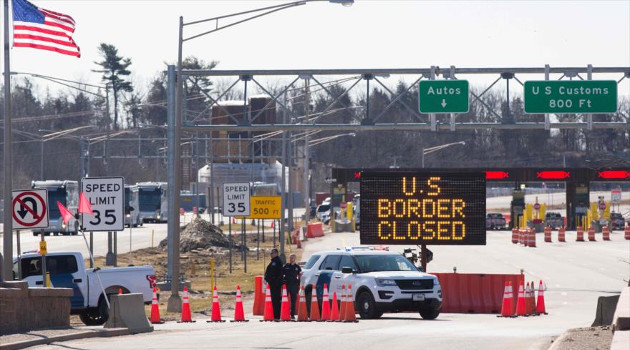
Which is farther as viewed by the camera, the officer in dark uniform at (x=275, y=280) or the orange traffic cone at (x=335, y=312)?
the officer in dark uniform at (x=275, y=280)

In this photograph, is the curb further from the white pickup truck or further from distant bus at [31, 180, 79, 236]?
distant bus at [31, 180, 79, 236]

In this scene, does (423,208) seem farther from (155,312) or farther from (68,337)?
(68,337)

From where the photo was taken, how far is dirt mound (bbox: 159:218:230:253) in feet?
206

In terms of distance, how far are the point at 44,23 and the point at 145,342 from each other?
8825 mm

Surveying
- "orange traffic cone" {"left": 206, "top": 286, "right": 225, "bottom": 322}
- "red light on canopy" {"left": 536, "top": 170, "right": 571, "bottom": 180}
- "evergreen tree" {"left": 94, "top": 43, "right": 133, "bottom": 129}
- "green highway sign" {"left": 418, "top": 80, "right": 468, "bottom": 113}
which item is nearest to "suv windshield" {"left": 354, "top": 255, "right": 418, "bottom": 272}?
"orange traffic cone" {"left": 206, "top": 286, "right": 225, "bottom": 322}

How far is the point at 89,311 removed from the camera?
27.0 m

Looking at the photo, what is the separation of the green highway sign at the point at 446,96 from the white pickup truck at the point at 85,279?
45.8ft

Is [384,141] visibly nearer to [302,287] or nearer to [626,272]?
[626,272]

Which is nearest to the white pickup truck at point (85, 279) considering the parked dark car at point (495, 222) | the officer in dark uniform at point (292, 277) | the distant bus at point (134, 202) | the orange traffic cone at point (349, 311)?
the officer in dark uniform at point (292, 277)

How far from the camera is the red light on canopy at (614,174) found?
8519 centimetres

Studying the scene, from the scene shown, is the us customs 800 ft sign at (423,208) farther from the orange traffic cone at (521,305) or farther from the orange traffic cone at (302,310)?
the orange traffic cone at (302,310)

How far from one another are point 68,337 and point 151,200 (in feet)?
270

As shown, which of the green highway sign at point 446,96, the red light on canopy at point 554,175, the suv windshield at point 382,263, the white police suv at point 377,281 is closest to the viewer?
the white police suv at point 377,281

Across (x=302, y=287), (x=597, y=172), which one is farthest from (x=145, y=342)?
(x=597, y=172)
